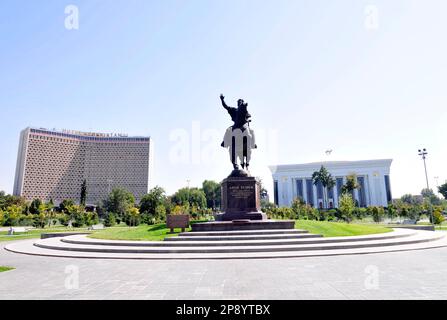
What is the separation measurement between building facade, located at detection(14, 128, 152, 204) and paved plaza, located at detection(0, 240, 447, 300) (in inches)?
5167

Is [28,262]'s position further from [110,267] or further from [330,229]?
[330,229]

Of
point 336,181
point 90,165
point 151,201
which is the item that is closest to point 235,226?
point 151,201

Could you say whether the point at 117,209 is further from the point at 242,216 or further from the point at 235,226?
the point at 235,226

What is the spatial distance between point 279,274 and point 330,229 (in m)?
10.8

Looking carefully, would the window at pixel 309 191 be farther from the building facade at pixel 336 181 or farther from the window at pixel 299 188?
the window at pixel 299 188

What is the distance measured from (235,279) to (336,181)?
93.6m

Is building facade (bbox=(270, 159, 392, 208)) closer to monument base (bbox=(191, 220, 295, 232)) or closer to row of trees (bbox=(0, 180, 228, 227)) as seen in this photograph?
row of trees (bbox=(0, 180, 228, 227))

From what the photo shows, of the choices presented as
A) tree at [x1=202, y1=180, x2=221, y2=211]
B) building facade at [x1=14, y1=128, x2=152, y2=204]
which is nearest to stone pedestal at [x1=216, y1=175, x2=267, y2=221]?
tree at [x1=202, y1=180, x2=221, y2=211]

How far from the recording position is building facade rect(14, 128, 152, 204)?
130 metres

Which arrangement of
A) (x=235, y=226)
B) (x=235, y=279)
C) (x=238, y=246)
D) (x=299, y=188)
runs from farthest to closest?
(x=299, y=188)
(x=235, y=226)
(x=238, y=246)
(x=235, y=279)

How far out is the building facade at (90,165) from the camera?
13025cm

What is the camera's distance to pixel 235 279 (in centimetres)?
742

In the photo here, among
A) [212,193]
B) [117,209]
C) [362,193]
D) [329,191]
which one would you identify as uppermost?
[212,193]

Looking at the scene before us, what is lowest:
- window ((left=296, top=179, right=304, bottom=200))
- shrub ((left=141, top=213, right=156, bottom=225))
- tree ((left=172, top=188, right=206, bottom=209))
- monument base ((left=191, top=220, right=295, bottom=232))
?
shrub ((left=141, top=213, right=156, bottom=225))
